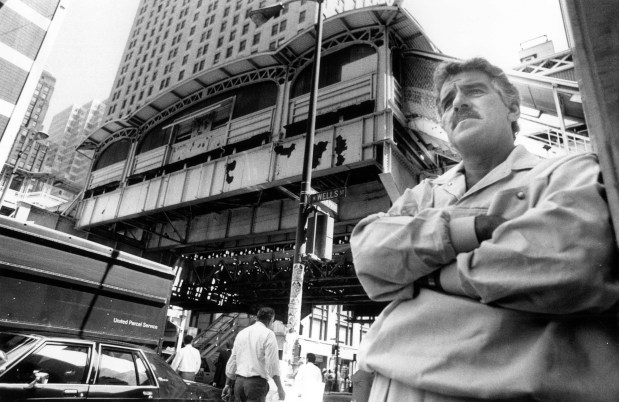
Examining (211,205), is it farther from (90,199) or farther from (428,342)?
(428,342)

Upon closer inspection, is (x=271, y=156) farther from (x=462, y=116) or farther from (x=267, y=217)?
(x=462, y=116)

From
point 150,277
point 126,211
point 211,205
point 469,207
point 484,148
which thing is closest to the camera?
point 469,207

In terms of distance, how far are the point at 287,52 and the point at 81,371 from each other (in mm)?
16014

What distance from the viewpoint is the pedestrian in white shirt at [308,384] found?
721 centimetres

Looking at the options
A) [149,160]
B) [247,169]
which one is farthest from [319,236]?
[149,160]

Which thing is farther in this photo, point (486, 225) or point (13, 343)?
point (13, 343)

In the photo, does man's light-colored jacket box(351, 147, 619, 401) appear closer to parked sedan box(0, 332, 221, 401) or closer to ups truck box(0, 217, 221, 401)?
parked sedan box(0, 332, 221, 401)

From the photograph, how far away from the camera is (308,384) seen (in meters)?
7.35

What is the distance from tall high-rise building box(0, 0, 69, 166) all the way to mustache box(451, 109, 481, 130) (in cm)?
1394

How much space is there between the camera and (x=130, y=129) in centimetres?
2348

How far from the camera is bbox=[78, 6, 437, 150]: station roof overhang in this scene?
15.2 metres

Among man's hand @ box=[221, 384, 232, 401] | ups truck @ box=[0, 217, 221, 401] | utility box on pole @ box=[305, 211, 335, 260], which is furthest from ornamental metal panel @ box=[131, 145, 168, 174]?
man's hand @ box=[221, 384, 232, 401]

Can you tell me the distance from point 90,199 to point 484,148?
24.2 meters

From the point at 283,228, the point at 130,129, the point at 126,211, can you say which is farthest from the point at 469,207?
the point at 130,129
